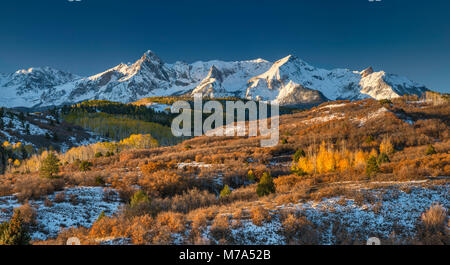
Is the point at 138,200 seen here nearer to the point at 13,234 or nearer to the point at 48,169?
the point at 13,234

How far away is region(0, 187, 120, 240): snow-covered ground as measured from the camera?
12179mm

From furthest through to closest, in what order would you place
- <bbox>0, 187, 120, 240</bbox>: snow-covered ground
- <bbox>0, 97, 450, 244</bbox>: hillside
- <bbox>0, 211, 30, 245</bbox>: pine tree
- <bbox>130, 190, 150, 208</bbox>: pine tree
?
1. <bbox>130, 190, 150, 208</bbox>: pine tree
2. <bbox>0, 187, 120, 240</bbox>: snow-covered ground
3. <bbox>0, 97, 450, 244</bbox>: hillside
4. <bbox>0, 211, 30, 245</bbox>: pine tree

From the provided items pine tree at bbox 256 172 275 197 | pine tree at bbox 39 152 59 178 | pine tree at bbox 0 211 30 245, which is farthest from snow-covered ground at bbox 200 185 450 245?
pine tree at bbox 39 152 59 178

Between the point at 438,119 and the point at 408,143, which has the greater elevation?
the point at 438,119

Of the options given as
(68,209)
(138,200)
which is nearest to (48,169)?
(68,209)

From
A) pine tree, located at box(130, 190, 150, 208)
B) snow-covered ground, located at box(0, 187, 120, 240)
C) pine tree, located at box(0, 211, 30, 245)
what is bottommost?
snow-covered ground, located at box(0, 187, 120, 240)

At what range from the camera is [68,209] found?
47.6 feet

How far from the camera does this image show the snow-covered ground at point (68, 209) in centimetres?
1218

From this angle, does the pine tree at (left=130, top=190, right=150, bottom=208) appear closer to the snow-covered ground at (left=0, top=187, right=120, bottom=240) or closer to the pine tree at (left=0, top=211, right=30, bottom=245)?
the snow-covered ground at (left=0, top=187, right=120, bottom=240)

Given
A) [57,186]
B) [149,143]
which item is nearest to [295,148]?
[57,186]
